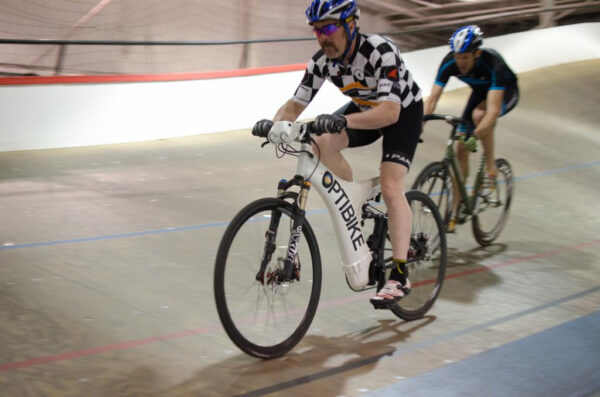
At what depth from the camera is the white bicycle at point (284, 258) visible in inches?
128

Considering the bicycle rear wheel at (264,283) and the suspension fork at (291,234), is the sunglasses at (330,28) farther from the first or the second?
the bicycle rear wheel at (264,283)

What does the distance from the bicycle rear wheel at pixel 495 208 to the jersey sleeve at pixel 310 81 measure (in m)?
2.28

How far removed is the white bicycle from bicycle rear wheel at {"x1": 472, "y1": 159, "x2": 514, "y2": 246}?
2008mm

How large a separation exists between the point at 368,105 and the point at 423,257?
0.97m

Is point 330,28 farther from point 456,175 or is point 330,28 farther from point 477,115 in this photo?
point 477,115

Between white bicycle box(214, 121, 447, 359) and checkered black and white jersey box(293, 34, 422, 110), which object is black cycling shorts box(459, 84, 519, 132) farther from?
white bicycle box(214, 121, 447, 359)

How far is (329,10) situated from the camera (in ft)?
11.2

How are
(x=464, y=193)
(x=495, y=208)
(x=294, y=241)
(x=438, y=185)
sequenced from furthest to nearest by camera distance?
(x=495, y=208)
(x=464, y=193)
(x=438, y=185)
(x=294, y=241)

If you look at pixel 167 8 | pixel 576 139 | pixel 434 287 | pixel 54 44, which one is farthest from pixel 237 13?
pixel 434 287

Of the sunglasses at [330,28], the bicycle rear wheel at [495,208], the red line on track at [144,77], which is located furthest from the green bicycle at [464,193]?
the red line on track at [144,77]

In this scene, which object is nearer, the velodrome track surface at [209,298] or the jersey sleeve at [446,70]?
the velodrome track surface at [209,298]

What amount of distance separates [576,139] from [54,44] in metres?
6.75

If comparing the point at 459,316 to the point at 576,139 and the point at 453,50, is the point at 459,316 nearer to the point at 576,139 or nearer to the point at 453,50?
the point at 453,50

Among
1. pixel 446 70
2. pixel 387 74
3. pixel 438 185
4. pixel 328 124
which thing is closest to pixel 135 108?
pixel 446 70
